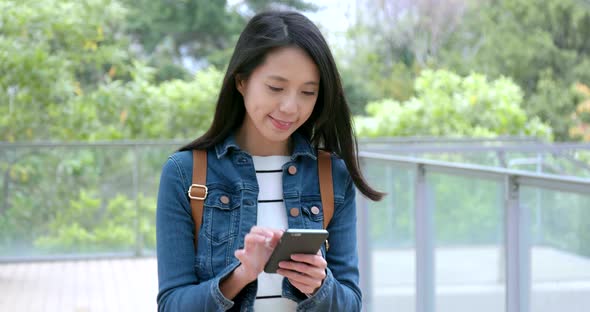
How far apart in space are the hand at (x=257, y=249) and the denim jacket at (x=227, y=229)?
73 mm

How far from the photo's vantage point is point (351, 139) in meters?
1.77

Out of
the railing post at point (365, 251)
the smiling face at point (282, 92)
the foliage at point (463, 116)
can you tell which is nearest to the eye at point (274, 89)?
the smiling face at point (282, 92)

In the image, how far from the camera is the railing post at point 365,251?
4699mm

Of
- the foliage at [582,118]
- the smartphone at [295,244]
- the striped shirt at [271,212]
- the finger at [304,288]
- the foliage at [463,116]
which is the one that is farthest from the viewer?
the foliage at [582,118]

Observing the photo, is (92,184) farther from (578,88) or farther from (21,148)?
(578,88)

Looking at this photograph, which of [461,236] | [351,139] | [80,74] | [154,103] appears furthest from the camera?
[80,74]

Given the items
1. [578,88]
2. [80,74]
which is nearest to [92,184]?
[80,74]

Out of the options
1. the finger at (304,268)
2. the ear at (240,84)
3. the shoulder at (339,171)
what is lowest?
the finger at (304,268)

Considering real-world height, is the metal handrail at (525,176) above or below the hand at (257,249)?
above

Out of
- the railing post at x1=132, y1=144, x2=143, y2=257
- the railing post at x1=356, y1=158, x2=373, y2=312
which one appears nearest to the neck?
the railing post at x1=356, y1=158, x2=373, y2=312

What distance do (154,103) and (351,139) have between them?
370 inches

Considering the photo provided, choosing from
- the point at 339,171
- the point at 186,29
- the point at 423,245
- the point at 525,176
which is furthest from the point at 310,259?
the point at 186,29

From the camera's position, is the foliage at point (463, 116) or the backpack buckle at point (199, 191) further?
the foliage at point (463, 116)

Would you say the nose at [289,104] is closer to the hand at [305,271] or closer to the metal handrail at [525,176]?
the hand at [305,271]
